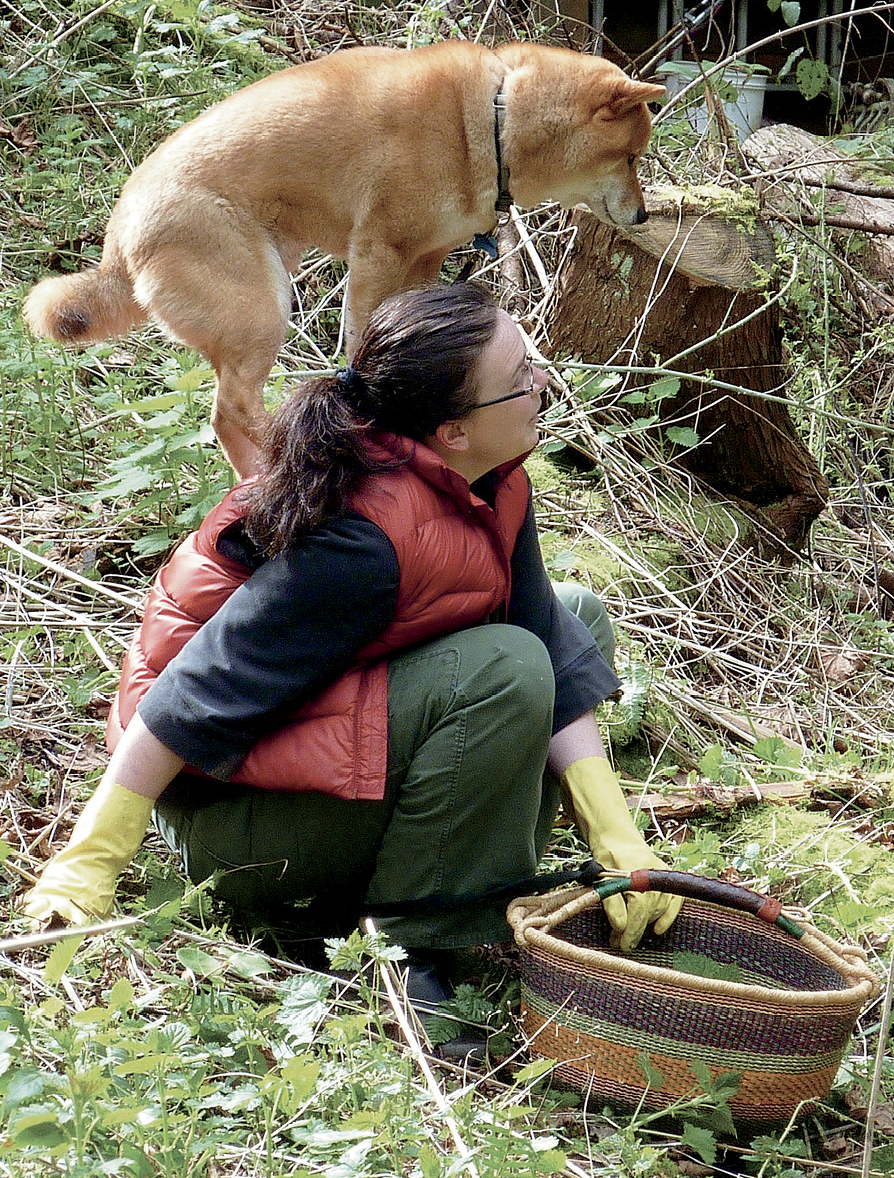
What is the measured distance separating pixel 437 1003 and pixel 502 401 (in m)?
1.11

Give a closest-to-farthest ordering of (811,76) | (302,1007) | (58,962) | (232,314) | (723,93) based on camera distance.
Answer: (58,962)
(302,1007)
(232,314)
(723,93)
(811,76)

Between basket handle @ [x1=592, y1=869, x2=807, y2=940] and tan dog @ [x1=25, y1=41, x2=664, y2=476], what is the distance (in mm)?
1861

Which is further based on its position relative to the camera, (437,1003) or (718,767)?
(718,767)

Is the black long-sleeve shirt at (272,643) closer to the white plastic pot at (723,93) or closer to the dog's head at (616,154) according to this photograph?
the dog's head at (616,154)

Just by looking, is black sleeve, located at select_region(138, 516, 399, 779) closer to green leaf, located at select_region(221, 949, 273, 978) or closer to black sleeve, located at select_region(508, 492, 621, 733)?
green leaf, located at select_region(221, 949, 273, 978)

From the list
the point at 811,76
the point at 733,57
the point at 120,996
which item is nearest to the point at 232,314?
the point at 120,996

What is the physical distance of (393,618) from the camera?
2211 millimetres

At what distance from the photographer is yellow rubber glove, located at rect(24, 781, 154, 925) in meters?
2.11

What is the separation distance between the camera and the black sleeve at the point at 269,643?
2086 millimetres

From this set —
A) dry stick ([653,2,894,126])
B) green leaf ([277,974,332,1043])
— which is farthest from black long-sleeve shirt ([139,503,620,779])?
dry stick ([653,2,894,126])

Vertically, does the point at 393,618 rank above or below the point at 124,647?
above

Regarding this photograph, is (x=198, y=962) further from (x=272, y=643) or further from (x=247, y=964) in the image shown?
(x=272, y=643)

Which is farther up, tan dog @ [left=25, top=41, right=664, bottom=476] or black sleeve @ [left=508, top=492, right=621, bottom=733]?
tan dog @ [left=25, top=41, right=664, bottom=476]

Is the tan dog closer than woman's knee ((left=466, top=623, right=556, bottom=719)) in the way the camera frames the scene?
No
